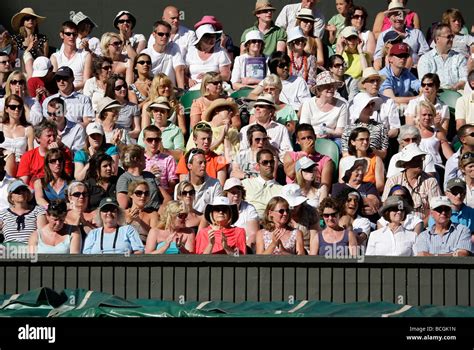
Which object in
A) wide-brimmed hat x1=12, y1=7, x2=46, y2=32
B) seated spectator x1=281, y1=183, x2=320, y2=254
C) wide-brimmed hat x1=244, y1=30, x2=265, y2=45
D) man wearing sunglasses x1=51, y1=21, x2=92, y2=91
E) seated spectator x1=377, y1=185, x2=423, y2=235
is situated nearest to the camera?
seated spectator x1=281, y1=183, x2=320, y2=254

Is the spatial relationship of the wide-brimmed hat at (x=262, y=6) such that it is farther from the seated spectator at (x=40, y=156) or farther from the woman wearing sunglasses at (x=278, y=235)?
the woman wearing sunglasses at (x=278, y=235)

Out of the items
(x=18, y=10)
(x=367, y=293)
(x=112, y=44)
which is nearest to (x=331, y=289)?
(x=367, y=293)

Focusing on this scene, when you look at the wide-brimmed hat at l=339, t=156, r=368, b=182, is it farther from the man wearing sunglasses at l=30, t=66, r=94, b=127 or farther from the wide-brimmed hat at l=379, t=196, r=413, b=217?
the man wearing sunglasses at l=30, t=66, r=94, b=127

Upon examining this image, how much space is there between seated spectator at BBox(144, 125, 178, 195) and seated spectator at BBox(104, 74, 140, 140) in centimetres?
72

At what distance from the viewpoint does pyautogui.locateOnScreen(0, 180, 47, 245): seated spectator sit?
18.0 m

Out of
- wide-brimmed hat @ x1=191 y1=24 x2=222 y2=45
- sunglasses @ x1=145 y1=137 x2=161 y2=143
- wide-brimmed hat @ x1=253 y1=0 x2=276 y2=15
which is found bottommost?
sunglasses @ x1=145 y1=137 x2=161 y2=143

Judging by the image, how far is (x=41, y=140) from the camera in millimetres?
19234

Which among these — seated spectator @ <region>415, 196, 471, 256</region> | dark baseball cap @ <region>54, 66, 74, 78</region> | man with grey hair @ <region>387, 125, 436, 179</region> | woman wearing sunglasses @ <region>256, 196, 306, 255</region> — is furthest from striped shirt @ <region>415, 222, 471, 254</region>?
dark baseball cap @ <region>54, 66, 74, 78</region>

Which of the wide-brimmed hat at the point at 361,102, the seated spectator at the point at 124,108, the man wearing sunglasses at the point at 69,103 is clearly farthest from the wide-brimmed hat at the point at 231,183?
the man wearing sunglasses at the point at 69,103

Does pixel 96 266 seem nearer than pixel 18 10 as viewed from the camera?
Yes

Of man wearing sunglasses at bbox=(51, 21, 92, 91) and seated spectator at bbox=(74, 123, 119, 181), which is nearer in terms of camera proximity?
seated spectator at bbox=(74, 123, 119, 181)

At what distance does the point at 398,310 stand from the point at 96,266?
290 cm
